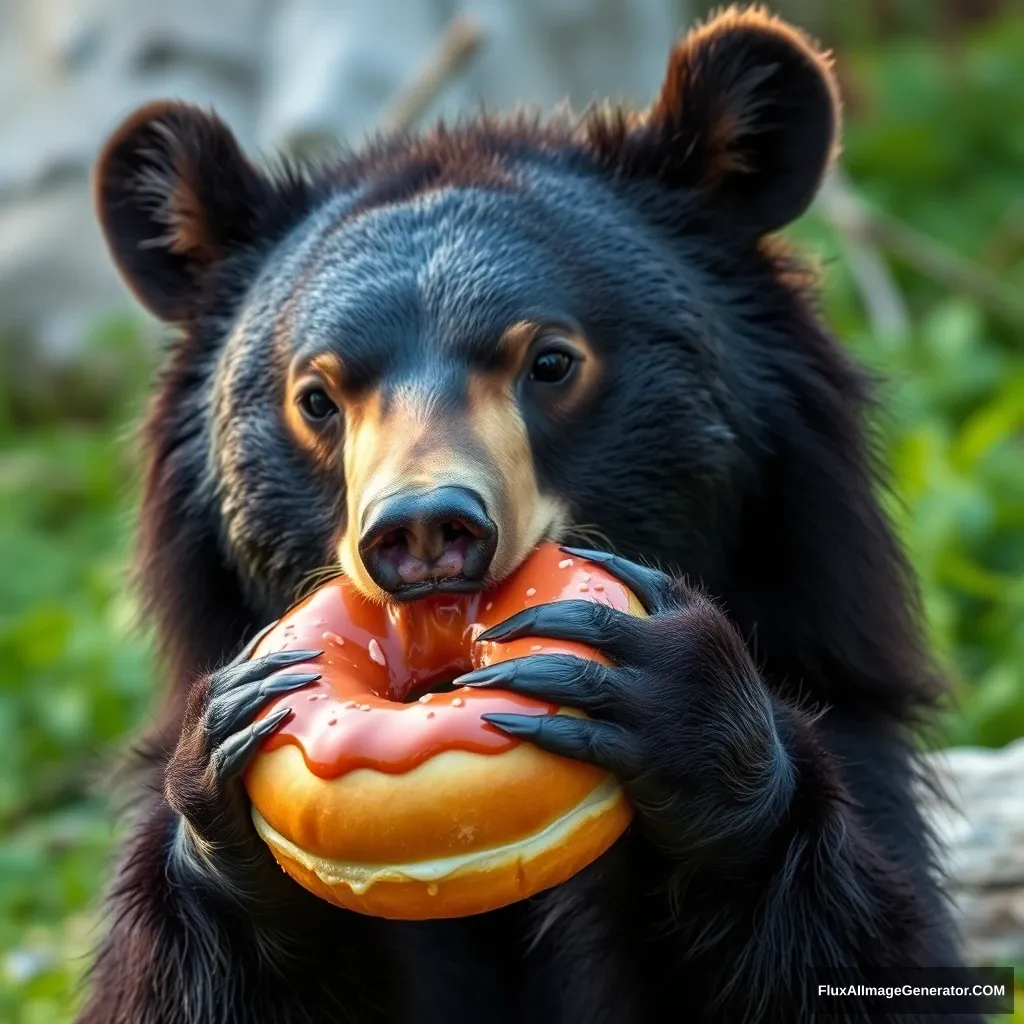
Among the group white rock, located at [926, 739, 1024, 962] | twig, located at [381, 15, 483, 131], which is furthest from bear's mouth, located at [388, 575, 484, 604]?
twig, located at [381, 15, 483, 131]

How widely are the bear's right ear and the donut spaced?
1684mm

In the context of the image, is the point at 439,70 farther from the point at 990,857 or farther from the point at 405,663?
the point at 405,663

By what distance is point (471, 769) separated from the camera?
2631 mm

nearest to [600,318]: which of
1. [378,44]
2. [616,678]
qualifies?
[616,678]

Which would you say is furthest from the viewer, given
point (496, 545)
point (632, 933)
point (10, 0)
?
point (10, 0)

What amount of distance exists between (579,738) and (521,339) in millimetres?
1088

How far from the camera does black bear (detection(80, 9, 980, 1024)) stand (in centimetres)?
298

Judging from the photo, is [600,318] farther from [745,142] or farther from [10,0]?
[10,0]

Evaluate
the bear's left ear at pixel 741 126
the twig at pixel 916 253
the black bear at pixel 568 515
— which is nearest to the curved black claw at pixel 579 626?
the black bear at pixel 568 515

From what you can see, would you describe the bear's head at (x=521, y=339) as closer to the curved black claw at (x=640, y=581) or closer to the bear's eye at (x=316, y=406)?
the bear's eye at (x=316, y=406)

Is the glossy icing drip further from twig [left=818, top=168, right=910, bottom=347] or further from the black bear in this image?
twig [left=818, top=168, right=910, bottom=347]

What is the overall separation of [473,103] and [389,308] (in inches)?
326

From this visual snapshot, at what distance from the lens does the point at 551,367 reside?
11.7 ft

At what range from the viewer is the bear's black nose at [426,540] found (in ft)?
9.32
